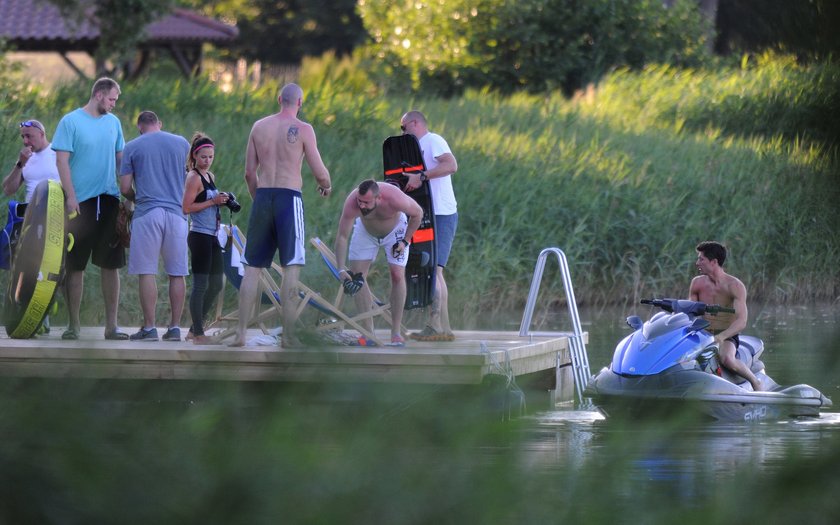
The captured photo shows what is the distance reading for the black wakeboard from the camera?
9.29m

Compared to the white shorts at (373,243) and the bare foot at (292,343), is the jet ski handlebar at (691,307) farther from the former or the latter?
the bare foot at (292,343)

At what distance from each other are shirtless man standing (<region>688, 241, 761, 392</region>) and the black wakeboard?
178 centimetres

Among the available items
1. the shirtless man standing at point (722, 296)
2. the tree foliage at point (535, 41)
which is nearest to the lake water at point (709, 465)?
the shirtless man standing at point (722, 296)

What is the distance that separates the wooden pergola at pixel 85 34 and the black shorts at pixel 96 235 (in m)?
20.7

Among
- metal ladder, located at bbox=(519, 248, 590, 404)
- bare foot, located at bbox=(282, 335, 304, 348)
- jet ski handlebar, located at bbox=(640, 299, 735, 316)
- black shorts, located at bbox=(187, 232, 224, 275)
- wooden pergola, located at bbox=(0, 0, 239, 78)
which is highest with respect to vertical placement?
wooden pergola, located at bbox=(0, 0, 239, 78)

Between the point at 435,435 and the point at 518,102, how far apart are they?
21.9 metres

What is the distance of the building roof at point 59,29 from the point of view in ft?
103

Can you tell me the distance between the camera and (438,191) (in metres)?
9.49

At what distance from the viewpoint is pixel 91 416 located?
1.66 metres

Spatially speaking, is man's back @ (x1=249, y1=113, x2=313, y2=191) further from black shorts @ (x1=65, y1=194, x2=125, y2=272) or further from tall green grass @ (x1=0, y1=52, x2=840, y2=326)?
tall green grass @ (x1=0, y1=52, x2=840, y2=326)

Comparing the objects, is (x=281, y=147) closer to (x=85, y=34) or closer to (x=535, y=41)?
(x=535, y=41)

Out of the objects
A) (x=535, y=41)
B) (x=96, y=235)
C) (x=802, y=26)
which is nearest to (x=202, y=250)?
(x=96, y=235)

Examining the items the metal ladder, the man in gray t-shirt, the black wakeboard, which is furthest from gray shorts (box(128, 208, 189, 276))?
the metal ladder

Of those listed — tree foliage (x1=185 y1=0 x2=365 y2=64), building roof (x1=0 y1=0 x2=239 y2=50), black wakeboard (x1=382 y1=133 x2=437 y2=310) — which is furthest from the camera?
tree foliage (x1=185 y1=0 x2=365 y2=64)
